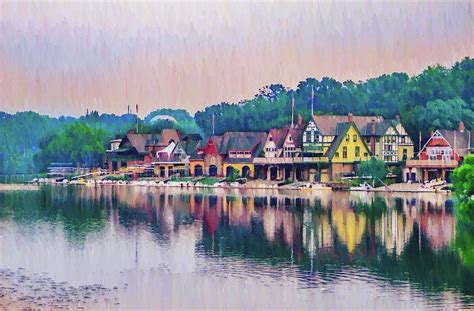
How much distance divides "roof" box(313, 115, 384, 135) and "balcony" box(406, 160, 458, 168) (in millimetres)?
10748

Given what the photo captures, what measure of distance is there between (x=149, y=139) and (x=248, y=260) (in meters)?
71.8

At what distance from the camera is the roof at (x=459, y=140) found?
70750 mm

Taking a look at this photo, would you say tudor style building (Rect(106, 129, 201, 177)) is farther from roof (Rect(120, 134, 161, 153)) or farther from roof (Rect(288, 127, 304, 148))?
roof (Rect(288, 127, 304, 148))

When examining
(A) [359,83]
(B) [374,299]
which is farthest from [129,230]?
(A) [359,83]

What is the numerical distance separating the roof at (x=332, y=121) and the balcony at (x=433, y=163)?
10.7m

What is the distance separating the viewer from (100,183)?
91750 mm

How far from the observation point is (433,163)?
6969 cm

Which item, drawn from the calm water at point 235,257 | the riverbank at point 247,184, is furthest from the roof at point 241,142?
the calm water at point 235,257

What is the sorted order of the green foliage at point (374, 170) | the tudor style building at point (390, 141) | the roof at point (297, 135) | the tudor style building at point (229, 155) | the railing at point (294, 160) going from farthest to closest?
the tudor style building at point (229, 155) < the roof at point (297, 135) < the tudor style building at point (390, 141) < the railing at point (294, 160) < the green foliage at point (374, 170)

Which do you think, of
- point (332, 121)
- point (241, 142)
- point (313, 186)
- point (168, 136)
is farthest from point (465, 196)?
point (168, 136)

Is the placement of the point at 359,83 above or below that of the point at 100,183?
above

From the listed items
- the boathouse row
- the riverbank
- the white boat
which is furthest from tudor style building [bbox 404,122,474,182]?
the white boat

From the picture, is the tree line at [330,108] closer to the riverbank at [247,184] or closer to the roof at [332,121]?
the roof at [332,121]

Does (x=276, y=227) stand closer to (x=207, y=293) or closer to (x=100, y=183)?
(x=207, y=293)
